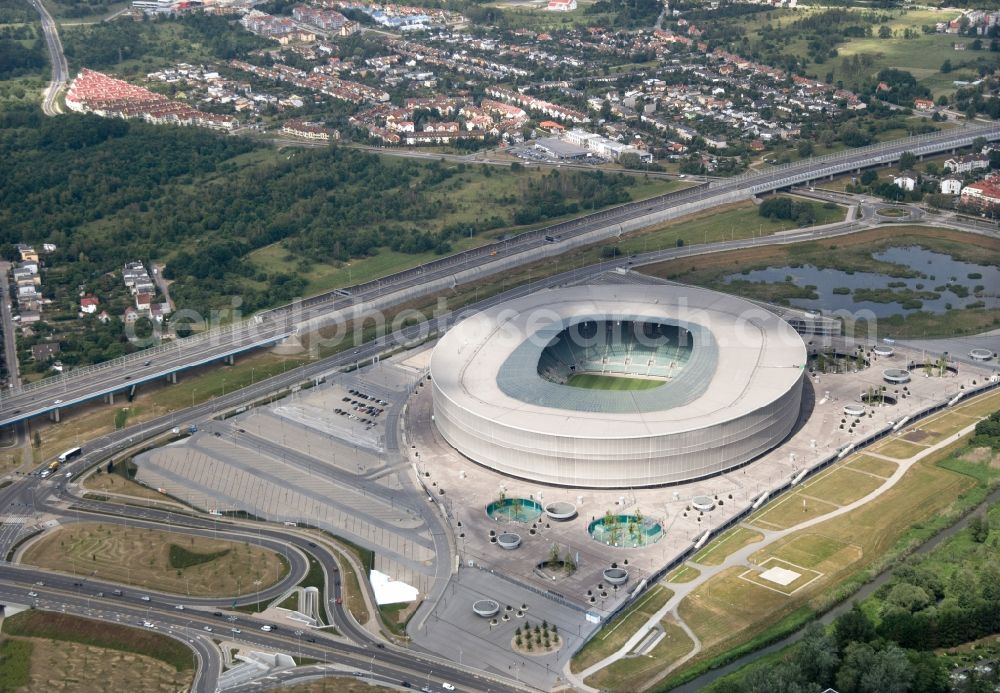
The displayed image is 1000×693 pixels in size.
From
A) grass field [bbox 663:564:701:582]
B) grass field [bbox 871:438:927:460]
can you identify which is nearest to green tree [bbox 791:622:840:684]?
grass field [bbox 663:564:701:582]

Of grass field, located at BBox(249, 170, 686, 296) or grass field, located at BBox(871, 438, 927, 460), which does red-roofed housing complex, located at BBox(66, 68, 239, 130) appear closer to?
grass field, located at BBox(249, 170, 686, 296)

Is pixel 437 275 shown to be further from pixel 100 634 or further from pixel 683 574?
pixel 100 634

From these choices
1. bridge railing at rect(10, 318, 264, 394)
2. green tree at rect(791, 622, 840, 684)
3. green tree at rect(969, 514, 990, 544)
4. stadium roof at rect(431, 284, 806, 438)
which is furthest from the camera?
bridge railing at rect(10, 318, 264, 394)

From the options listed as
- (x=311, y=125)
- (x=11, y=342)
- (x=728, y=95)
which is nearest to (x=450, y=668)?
(x=11, y=342)

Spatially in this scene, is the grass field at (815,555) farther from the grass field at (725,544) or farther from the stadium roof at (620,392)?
the stadium roof at (620,392)

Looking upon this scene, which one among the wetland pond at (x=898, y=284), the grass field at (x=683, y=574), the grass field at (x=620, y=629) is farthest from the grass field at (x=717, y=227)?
the grass field at (x=620, y=629)

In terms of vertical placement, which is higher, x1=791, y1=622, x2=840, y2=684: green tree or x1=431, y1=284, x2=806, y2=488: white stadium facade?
x1=431, y1=284, x2=806, y2=488: white stadium facade

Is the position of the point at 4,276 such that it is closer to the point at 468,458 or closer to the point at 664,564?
the point at 468,458

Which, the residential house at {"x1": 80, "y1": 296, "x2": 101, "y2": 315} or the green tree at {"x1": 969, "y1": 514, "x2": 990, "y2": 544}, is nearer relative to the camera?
the green tree at {"x1": 969, "y1": 514, "x2": 990, "y2": 544}
